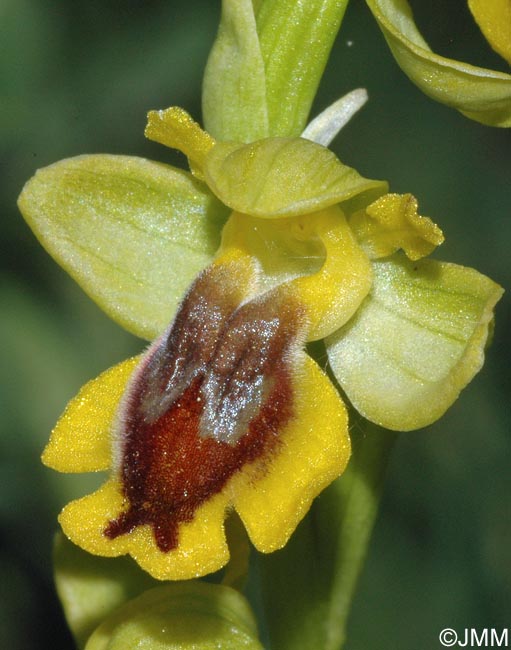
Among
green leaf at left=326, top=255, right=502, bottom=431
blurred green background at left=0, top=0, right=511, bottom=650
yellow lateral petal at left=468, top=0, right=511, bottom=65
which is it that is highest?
yellow lateral petal at left=468, top=0, right=511, bottom=65

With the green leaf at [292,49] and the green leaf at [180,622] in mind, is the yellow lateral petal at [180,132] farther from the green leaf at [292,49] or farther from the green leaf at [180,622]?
the green leaf at [180,622]

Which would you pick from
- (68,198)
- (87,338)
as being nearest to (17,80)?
(87,338)

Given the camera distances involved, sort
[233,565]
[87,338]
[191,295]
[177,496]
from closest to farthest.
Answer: [177,496] → [191,295] → [233,565] → [87,338]

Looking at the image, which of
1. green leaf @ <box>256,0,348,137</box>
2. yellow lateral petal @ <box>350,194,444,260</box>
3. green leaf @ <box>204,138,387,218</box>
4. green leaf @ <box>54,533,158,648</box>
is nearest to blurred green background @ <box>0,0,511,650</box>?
green leaf @ <box>54,533,158,648</box>

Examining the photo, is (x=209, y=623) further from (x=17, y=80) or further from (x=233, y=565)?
(x=17, y=80)

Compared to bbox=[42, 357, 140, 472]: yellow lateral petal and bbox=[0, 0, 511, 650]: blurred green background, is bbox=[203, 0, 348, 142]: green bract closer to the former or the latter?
bbox=[42, 357, 140, 472]: yellow lateral petal

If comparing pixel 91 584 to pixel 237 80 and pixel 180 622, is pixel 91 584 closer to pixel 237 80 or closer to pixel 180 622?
pixel 180 622

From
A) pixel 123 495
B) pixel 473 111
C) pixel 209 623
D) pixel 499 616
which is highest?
pixel 473 111
